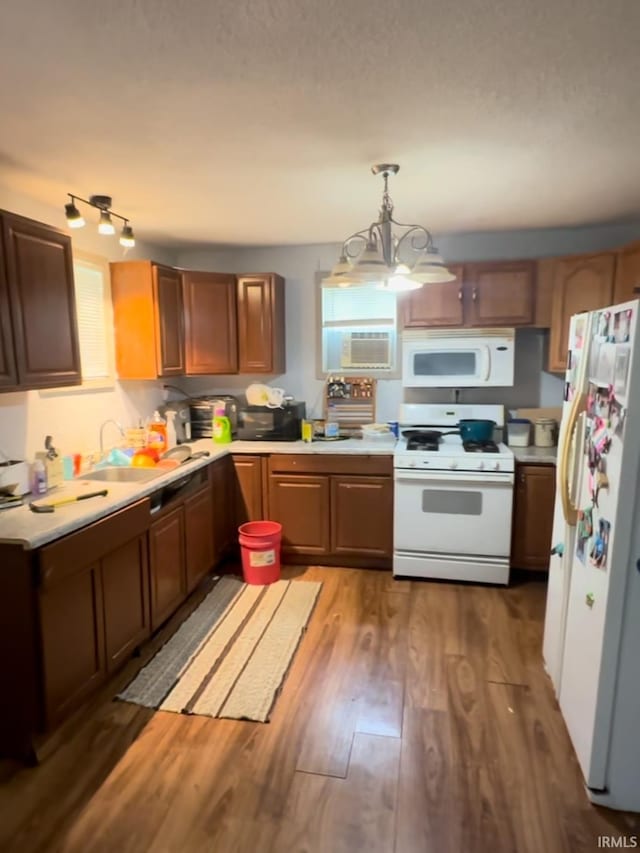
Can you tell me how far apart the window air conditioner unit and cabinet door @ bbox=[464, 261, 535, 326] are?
28.2 inches

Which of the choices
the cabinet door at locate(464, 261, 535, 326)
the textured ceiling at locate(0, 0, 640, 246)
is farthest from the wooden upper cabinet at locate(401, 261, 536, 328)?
the textured ceiling at locate(0, 0, 640, 246)

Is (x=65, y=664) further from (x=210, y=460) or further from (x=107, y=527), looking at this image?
(x=210, y=460)

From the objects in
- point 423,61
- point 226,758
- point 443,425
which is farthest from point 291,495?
point 423,61

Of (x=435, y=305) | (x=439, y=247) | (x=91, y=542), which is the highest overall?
(x=439, y=247)

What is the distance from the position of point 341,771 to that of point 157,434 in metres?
2.30

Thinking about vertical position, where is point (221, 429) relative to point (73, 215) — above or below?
below

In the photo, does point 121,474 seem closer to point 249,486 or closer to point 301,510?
point 249,486

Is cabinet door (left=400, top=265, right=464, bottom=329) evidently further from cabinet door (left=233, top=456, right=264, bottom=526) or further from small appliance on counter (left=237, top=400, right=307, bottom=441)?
cabinet door (left=233, top=456, right=264, bottom=526)

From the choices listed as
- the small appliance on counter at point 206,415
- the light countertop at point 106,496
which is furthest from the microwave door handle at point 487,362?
the small appliance on counter at point 206,415

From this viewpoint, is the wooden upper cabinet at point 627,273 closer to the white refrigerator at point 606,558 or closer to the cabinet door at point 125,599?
the white refrigerator at point 606,558

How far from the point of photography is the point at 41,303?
2305 mm

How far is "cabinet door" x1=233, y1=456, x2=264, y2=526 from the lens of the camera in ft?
11.9

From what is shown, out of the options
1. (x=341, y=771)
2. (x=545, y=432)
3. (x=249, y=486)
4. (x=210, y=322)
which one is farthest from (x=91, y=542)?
(x=545, y=432)

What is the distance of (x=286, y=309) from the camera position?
4.08 m
